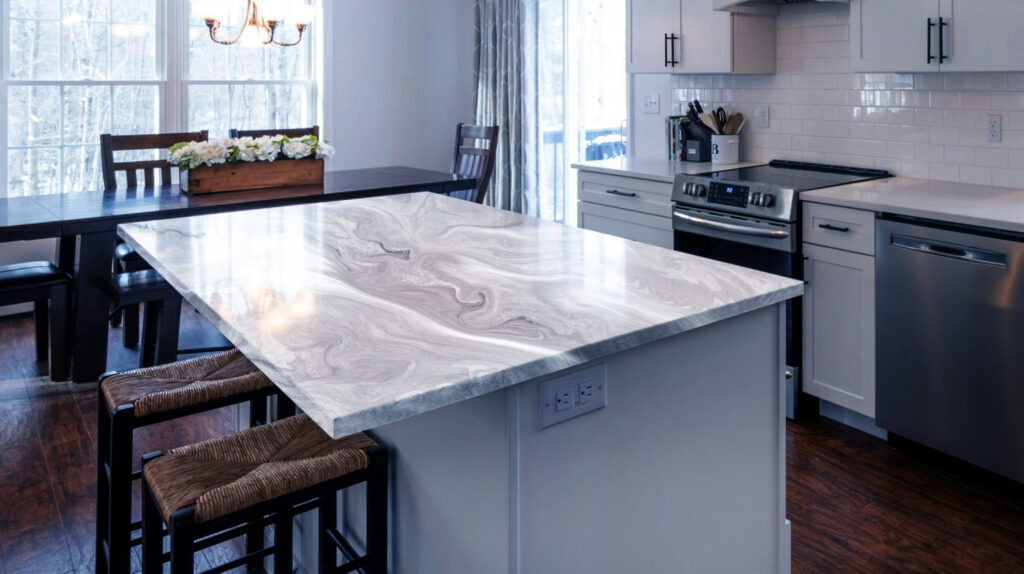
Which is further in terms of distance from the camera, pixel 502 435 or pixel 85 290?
pixel 85 290

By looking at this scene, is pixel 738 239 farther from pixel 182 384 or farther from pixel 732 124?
pixel 182 384

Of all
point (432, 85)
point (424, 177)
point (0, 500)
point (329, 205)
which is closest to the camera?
point (0, 500)

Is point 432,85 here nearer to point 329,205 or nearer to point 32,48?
point 32,48

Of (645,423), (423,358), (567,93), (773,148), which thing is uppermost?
(567,93)

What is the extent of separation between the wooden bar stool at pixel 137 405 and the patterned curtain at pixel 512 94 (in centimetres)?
400

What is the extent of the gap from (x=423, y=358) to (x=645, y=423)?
0.50 m

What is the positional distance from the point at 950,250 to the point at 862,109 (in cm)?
120

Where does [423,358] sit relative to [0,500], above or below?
above

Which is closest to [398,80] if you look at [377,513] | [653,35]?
[653,35]

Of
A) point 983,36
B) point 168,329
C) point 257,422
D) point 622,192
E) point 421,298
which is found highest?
point 983,36

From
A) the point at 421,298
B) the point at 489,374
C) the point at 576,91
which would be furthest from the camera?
the point at 576,91

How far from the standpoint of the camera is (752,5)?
4.02 metres

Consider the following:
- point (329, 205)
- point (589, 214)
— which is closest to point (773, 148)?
point (589, 214)

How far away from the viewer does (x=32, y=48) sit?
16.6 feet
